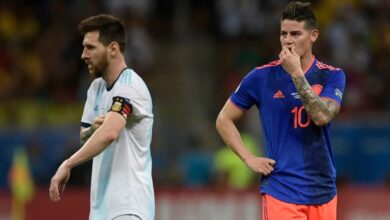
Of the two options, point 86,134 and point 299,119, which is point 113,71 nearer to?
point 86,134

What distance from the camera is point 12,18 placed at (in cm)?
1797

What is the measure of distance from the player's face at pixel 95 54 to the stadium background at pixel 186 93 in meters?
6.31

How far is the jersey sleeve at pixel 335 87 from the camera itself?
275 inches

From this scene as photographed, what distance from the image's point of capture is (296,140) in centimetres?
696

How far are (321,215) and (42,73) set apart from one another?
35.6ft

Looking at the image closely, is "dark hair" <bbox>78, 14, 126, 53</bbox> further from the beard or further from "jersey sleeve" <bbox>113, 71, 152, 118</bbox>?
"jersey sleeve" <bbox>113, 71, 152, 118</bbox>

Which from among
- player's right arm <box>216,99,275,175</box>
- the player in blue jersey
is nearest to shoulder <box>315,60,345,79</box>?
the player in blue jersey

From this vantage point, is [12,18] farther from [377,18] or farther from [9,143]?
[377,18]

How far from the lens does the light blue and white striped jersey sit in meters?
6.77

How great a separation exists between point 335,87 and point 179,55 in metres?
11.0

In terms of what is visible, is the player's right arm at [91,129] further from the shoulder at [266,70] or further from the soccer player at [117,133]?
the shoulder at [266,70]

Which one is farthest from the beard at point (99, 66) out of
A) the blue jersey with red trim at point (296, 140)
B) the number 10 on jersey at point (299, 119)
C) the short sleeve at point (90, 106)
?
the number 10 on jersey at point (299, 119)

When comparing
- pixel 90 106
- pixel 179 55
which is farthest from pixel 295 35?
pixel 179 55

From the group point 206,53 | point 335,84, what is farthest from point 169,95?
point 335,84
